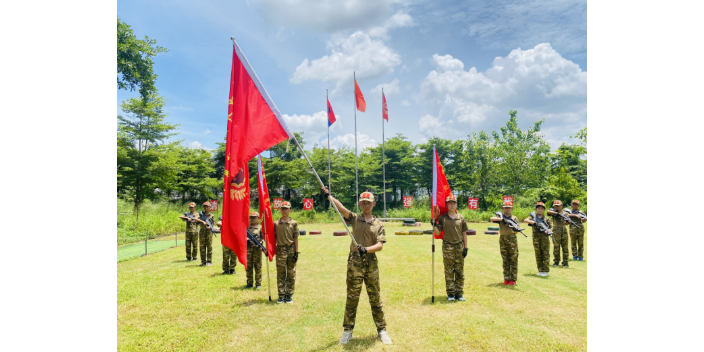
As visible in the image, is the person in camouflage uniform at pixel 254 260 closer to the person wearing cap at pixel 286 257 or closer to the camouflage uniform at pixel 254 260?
the camouflage uniform at pixel 254 260

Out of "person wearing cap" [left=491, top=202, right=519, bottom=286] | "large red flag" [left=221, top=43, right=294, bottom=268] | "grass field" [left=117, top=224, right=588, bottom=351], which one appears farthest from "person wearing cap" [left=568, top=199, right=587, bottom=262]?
"large red flag" [left=221, top=43, right=294, bottom=268]

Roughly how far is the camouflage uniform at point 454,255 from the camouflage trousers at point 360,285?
9.92 feet

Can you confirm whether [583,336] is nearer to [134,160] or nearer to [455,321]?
[455,321]

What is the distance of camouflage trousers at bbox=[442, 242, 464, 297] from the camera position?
320 inches

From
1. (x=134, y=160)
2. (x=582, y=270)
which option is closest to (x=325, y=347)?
(x=582, y=270)

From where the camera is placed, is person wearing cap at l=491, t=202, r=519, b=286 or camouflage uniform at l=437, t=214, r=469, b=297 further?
person wearing cap at l=491, t=202, r=519, b=286

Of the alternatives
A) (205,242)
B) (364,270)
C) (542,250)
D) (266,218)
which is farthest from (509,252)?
(205,242)

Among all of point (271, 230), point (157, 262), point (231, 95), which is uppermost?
point (231, 95)

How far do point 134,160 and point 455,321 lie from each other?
36368mm

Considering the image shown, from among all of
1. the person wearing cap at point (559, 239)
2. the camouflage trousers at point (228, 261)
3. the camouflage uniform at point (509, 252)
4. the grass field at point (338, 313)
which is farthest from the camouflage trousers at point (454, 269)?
the camouflage trousers at point (228, 261)

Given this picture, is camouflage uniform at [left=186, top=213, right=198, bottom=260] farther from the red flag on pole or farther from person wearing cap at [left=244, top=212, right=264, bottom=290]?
the red flag on pole

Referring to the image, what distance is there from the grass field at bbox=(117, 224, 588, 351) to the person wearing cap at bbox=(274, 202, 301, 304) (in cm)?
36

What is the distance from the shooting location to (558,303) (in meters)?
7.81

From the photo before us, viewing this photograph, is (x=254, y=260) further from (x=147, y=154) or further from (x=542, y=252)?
(x=147, y=154)
